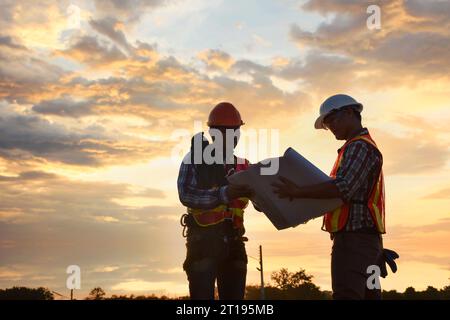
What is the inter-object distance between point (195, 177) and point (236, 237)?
867mm

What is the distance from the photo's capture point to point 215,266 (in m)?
7.41

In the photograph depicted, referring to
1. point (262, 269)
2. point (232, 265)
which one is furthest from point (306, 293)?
point (232, 265)

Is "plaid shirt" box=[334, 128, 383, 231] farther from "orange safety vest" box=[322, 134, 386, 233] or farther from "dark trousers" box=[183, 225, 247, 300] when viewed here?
"dark trousers" box=[183, 225, 247, 300]

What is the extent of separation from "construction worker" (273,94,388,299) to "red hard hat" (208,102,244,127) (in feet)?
4.07

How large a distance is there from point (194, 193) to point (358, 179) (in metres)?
1.89

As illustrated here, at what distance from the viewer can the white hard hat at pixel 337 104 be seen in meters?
7.36

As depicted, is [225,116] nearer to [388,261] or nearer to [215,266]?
[215,266]

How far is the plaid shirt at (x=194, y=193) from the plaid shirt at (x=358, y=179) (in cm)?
137

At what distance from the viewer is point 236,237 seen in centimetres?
757

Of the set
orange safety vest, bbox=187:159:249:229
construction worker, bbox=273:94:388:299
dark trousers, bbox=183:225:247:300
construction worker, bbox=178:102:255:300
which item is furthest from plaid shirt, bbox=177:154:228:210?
construction worker, bbox=273:94:388:299

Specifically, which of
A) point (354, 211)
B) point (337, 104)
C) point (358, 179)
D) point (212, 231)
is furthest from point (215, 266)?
point (337, 104)

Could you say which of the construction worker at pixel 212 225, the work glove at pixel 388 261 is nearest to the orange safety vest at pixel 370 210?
the work glove at pixel 388 261

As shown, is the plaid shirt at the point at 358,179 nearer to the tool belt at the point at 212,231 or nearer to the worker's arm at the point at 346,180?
the worker's arm at the point at 346,180
